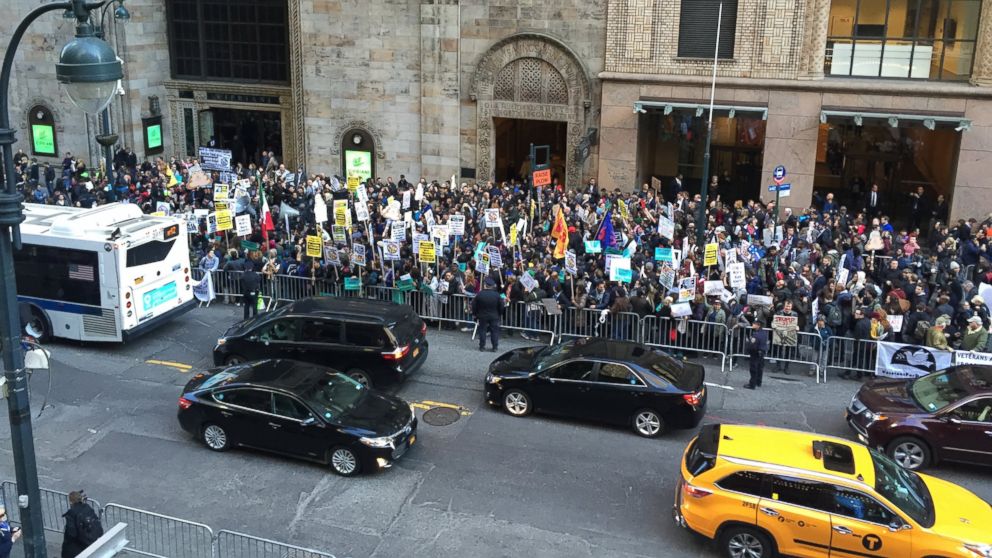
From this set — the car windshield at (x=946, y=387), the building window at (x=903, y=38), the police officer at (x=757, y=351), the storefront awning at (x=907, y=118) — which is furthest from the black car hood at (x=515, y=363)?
the building window at (x=903, y=38)

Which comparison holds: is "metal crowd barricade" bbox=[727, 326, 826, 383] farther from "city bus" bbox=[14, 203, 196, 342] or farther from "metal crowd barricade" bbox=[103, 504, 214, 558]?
"city bus" bbox=[14, 203, 196, 342]

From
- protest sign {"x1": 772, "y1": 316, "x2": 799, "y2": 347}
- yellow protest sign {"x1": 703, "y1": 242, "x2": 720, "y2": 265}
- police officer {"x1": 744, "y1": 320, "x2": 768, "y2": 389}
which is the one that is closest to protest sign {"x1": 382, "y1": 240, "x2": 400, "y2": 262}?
yellow protest sign {"x1": 703, "y1": 242, "x2": 720, "y2": 265}

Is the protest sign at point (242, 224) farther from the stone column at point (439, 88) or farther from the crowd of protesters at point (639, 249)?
the stone column at point (439, 88)

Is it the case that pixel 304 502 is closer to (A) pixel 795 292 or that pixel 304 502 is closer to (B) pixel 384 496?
(B) pixel 384 496

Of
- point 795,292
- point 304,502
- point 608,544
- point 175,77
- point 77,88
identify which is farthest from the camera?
point 175,77

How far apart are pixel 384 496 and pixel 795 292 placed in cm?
935

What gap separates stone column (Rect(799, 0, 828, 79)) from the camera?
88.2ft

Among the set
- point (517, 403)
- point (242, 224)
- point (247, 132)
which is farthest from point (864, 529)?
point (247, 132)

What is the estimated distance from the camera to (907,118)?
87.0 feet

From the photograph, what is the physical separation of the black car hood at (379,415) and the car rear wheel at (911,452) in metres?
7.27

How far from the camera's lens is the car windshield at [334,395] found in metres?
14.4

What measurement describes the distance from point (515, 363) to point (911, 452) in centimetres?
630

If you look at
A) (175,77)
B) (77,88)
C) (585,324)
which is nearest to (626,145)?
(585,324)

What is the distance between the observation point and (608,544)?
12656mm
